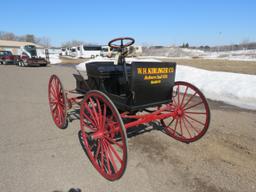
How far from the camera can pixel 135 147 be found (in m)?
3.27

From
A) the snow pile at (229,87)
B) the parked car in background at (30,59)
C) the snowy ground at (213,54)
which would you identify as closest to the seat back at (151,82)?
the snow pile at (229,87)

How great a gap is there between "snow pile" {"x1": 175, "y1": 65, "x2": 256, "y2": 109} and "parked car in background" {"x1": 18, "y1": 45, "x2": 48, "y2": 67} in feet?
55.3

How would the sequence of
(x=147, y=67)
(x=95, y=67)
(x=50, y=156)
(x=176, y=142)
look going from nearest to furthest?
(x=147, y=67)
(x=50, y=156)
(x=95, y=67)
(x=176, y=142)

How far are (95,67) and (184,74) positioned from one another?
7.00 m

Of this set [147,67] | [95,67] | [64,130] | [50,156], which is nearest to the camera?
[147,67]

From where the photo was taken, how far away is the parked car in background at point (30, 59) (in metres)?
20.1

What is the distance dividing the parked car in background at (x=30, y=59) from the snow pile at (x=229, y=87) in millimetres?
16843

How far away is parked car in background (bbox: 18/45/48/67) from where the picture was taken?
Answer: 20.1 metres

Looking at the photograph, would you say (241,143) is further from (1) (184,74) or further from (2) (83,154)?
(1) (184,74)

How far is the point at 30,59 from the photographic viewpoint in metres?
20.0

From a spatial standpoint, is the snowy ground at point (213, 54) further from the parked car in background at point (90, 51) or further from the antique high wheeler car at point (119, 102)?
the antique high wheeler car at point (119, 102)

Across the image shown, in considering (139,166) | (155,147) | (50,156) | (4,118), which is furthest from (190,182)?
(4,118)

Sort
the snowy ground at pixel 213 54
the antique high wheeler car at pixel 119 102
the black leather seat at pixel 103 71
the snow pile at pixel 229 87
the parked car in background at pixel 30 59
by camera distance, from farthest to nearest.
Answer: the snowy ground at pixel 213 54
the parked car in background at pixel 30 59
the snow pile at pixel 229 87
the black leather seat at pixel 103 71
the antique high wheeler car at pixel 119 102

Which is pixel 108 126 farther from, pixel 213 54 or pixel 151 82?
pixel 213 54
